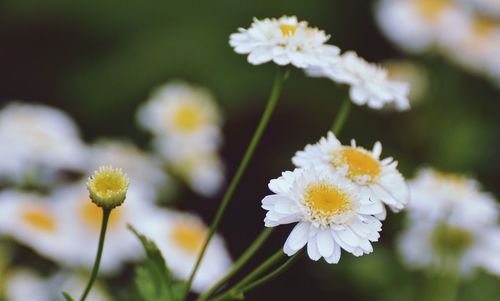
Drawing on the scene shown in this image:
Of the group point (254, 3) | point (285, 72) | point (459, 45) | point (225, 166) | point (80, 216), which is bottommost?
point (285, 72)

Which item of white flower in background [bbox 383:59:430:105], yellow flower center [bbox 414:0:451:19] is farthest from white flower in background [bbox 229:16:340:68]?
yellow flower center [bbox 414:0:451:19]

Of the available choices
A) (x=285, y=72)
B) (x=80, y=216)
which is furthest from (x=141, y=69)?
(x=285, y=72)

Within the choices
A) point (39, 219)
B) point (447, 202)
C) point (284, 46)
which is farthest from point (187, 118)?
point (284, 46)

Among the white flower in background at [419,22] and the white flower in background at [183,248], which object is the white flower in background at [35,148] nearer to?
the white flower in background at [183,248]

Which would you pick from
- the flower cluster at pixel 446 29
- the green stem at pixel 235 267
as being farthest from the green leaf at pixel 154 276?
the flower cluster at pixel 446 29

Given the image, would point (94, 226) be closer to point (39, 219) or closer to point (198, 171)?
point (39, 219)

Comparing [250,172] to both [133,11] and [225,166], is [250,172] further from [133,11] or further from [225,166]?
[133,11]
